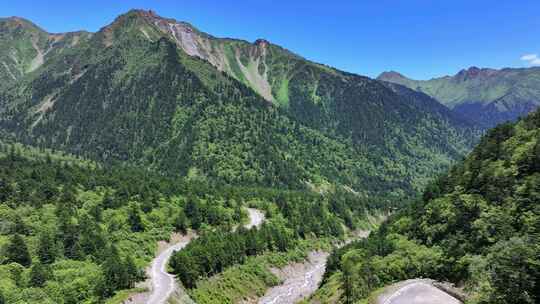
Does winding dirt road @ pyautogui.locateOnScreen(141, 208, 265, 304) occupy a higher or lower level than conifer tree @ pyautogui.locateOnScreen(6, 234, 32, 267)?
lower

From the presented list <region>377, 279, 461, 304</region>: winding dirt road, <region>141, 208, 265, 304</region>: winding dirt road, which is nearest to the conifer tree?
<region>141, 208, 265, 304</region>: winding dirt road

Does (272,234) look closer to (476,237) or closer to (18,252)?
(18,252)

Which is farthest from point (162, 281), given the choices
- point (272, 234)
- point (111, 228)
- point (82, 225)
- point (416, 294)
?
point (416, 294)

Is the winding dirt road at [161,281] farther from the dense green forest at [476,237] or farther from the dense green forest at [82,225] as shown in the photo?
the dense green forest at [476,237]

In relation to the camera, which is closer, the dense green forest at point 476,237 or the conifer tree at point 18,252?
the dense green forest at point 476,237

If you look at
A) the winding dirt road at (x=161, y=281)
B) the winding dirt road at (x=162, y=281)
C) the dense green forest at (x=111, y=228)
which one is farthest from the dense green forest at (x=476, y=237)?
the dense green forest at (x=111, y=228)

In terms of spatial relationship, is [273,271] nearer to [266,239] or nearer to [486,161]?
[266,239]

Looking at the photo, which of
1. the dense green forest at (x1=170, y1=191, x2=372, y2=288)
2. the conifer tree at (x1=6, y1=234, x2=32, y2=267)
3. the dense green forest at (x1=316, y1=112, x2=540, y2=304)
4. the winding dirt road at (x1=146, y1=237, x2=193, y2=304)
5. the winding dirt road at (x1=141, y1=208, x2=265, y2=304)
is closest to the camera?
the dense green forest at (x1=316, y1=112, x2=540, y2=304)

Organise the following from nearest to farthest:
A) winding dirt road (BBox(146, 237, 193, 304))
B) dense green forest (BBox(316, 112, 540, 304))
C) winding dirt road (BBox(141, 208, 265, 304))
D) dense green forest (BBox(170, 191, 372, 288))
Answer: dense green forest (BBox(316, 112, 540, 304)), winding dirt road (BBox(146, 237, 193, 304)), winding dirt road (BBox(141, 208, 265, 304)), dense green forest (BBox(170, 191, 372, 288))

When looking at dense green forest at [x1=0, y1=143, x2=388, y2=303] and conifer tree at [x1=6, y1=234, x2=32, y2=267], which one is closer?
dense green forest at [x1=0, y1=143, x2=388, y2=303]

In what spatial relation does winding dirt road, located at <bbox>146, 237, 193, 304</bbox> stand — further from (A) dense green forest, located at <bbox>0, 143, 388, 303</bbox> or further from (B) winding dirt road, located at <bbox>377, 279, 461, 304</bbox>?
(B) winding dirt road, located at <bbox>377, 279, 461, 304</bbox>
